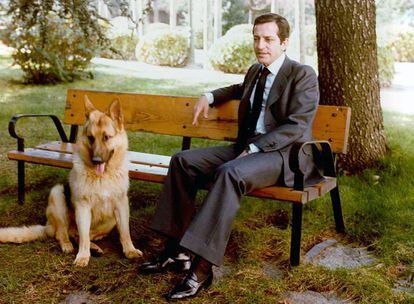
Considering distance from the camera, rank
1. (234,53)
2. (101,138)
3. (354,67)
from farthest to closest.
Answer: (234,53), (354,67), (101,138)

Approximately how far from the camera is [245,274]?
383 centimetres

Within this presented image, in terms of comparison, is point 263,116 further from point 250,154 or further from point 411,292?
point 411,292

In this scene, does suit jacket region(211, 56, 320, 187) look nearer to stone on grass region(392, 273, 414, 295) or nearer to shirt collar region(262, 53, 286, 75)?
shirt collar region(262, 53, 286, 75)

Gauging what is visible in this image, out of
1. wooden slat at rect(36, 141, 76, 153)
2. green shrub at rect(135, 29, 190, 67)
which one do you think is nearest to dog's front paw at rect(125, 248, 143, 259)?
wooden slat at rect(36, 141, 76, 153)

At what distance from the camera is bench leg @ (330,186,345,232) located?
4426 millimetres

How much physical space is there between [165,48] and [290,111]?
51.4ft

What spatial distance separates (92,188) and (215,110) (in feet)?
4.66

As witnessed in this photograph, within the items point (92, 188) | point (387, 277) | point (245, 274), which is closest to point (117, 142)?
point (92, 188)

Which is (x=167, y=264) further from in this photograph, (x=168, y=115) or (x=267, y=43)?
→ (x=267, y=43)

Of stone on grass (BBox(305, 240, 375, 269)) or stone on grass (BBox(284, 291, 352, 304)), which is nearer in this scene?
stone on grass (BBox(284, 291, 352, 304))

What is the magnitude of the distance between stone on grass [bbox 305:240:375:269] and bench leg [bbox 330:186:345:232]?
0.73 ft

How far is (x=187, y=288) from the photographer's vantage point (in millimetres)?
3467

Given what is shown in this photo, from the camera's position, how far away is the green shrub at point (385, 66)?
13.0 metres


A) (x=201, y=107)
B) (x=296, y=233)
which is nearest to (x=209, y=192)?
(x=296, y=233)
